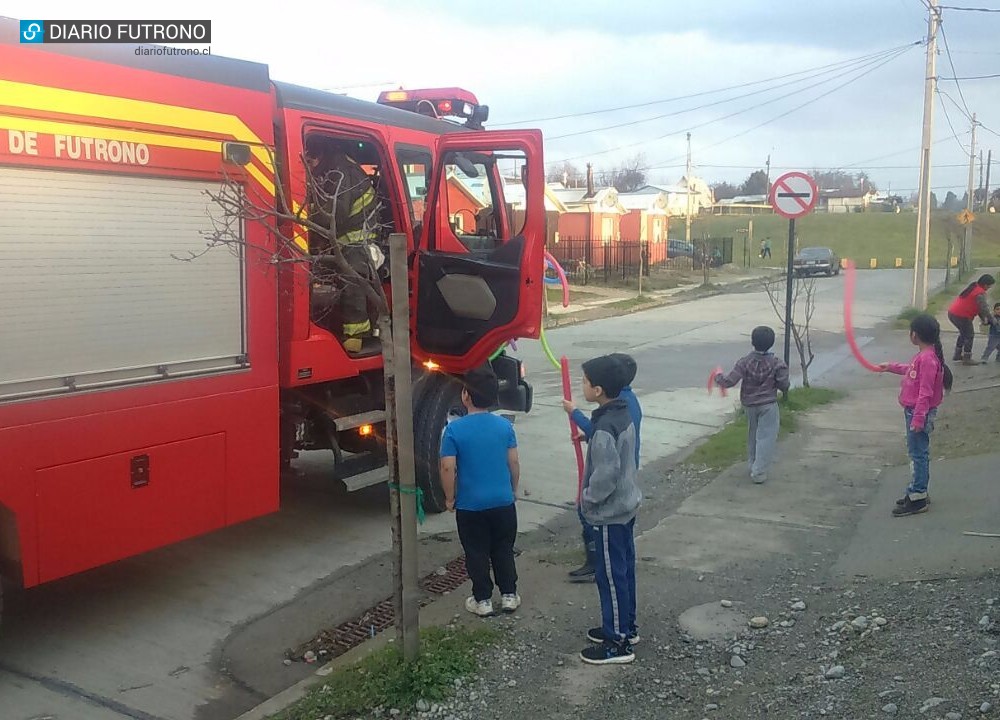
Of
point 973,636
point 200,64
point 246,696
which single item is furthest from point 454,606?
point 200,64

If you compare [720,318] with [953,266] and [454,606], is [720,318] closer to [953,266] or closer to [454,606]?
[454,606]

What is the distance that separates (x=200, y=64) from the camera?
488cm

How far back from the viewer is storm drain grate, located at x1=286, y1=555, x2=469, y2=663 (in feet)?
15.5

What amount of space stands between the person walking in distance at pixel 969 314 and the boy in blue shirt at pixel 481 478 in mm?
11383

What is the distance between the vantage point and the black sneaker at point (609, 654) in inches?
165

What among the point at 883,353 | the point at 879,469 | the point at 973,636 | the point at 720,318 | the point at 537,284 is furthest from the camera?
the point at 720,318

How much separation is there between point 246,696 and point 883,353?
576 inches

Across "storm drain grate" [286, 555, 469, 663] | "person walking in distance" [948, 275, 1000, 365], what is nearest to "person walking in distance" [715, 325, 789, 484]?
"storm drain grate" [286, 555, 469, 663]

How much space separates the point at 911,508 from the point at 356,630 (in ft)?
12.9

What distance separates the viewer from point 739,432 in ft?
30.5

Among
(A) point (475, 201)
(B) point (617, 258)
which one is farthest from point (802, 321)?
(B) point (617, 258)

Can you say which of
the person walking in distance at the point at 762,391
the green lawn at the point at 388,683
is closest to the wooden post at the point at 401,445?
the green lawn at the point at 388,683

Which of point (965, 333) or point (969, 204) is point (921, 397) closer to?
point (965, 333)

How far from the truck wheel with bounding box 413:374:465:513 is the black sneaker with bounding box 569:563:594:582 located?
65.6 inches
